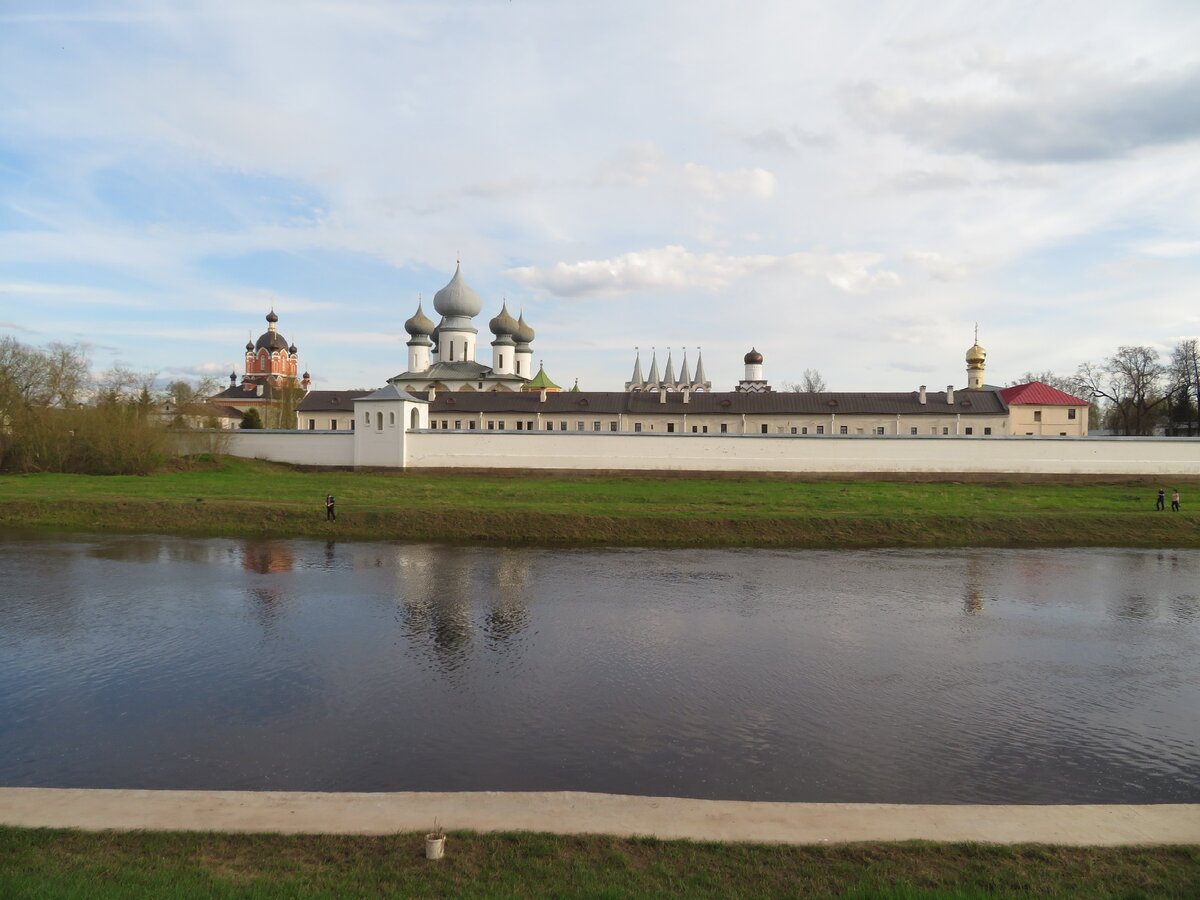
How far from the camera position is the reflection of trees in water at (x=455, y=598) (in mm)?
11320

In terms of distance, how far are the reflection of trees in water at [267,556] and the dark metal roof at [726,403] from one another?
28.2 metres

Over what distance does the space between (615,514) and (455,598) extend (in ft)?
31.0

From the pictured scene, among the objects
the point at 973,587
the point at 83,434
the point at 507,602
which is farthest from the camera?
the point at 83,434

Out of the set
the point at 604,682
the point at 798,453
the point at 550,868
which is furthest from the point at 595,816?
the point at 798,453

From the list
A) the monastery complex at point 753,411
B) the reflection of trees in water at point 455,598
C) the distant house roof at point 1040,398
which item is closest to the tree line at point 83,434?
the monastery complex at point 753,411

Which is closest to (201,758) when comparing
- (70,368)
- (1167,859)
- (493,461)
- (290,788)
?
(290,788)

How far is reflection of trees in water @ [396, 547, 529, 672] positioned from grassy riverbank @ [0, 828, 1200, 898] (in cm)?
487

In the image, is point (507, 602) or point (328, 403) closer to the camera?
point (507, 602)

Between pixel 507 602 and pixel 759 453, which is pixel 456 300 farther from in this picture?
pixel 507 602

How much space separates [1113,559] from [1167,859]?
1687cm

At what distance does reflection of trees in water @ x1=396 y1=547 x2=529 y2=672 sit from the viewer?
37.1 ft

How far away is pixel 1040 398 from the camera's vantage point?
149 ft

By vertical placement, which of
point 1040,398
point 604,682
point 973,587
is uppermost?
point 1040,398

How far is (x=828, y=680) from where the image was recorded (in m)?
9.80
